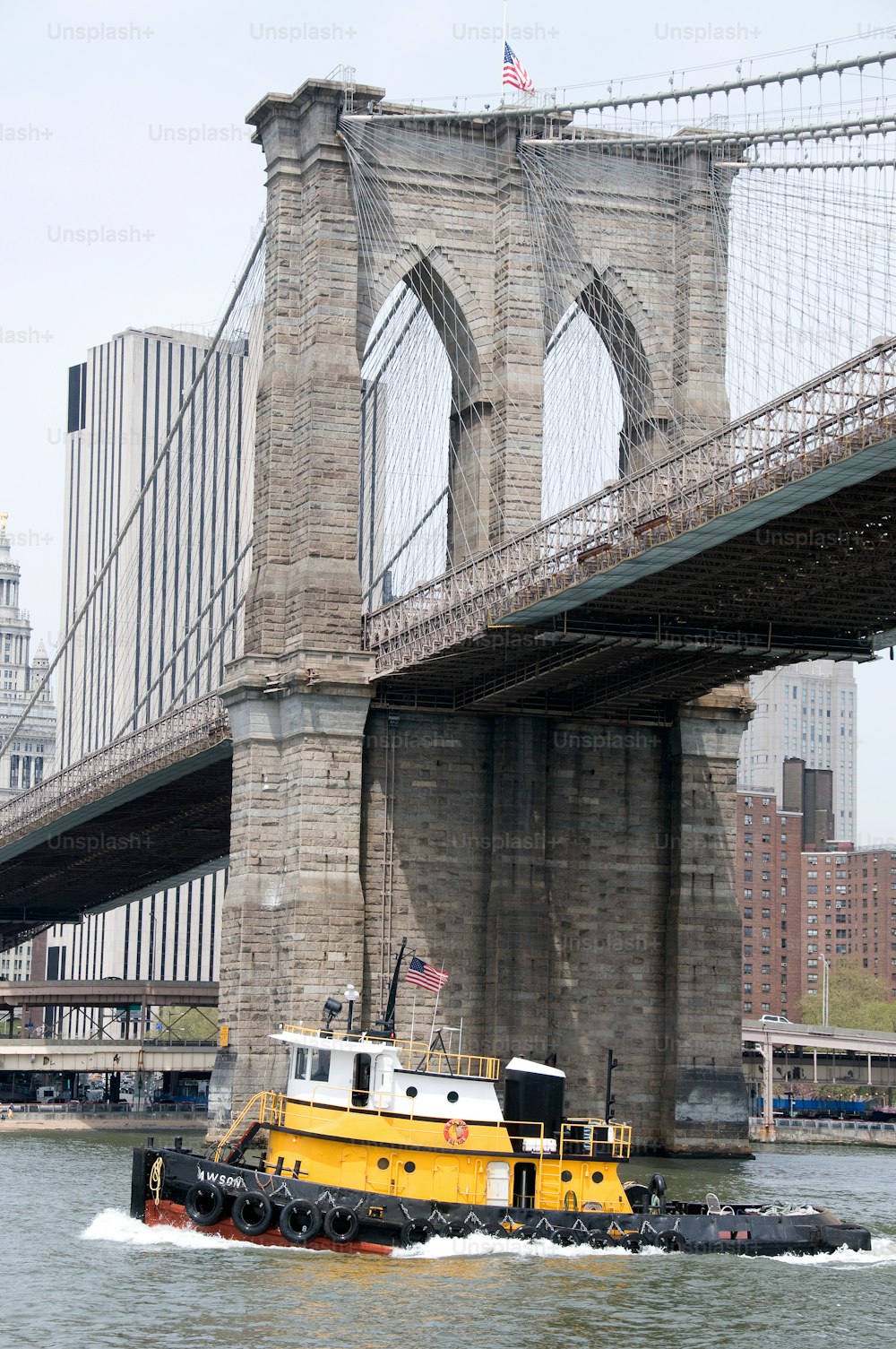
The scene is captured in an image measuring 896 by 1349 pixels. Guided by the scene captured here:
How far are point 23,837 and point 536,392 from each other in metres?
41.5

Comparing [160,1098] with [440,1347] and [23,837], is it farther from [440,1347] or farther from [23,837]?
[440,1347]

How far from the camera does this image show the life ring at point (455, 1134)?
42.6 meters

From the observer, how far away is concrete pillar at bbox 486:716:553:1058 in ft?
215

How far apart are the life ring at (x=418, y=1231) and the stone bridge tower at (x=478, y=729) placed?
67.4ft

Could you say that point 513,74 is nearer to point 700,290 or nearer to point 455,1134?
point 700,290

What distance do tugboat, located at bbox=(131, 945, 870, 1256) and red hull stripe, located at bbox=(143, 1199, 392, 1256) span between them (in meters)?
0.02

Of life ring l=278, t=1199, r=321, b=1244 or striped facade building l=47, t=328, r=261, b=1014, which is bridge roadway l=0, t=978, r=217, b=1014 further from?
life ring l=278, t=1199, r=321, b=1244

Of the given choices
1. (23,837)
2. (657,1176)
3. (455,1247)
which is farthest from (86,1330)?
(23,837)

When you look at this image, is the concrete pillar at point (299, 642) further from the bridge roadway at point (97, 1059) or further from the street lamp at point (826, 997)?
the street lamp at point (826, 997)

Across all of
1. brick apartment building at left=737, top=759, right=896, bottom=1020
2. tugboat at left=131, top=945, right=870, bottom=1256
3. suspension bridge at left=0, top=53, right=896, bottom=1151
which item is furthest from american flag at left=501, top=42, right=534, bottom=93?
brick apartment building at left=737, top=759, right=896, bottom=1020

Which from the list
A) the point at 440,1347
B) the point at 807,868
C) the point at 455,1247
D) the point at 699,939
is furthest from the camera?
the point at 807,868

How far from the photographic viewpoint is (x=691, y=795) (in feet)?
227

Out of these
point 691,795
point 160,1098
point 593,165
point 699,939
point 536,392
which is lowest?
point 160,1098

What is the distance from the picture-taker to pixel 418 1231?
42.0 meters
